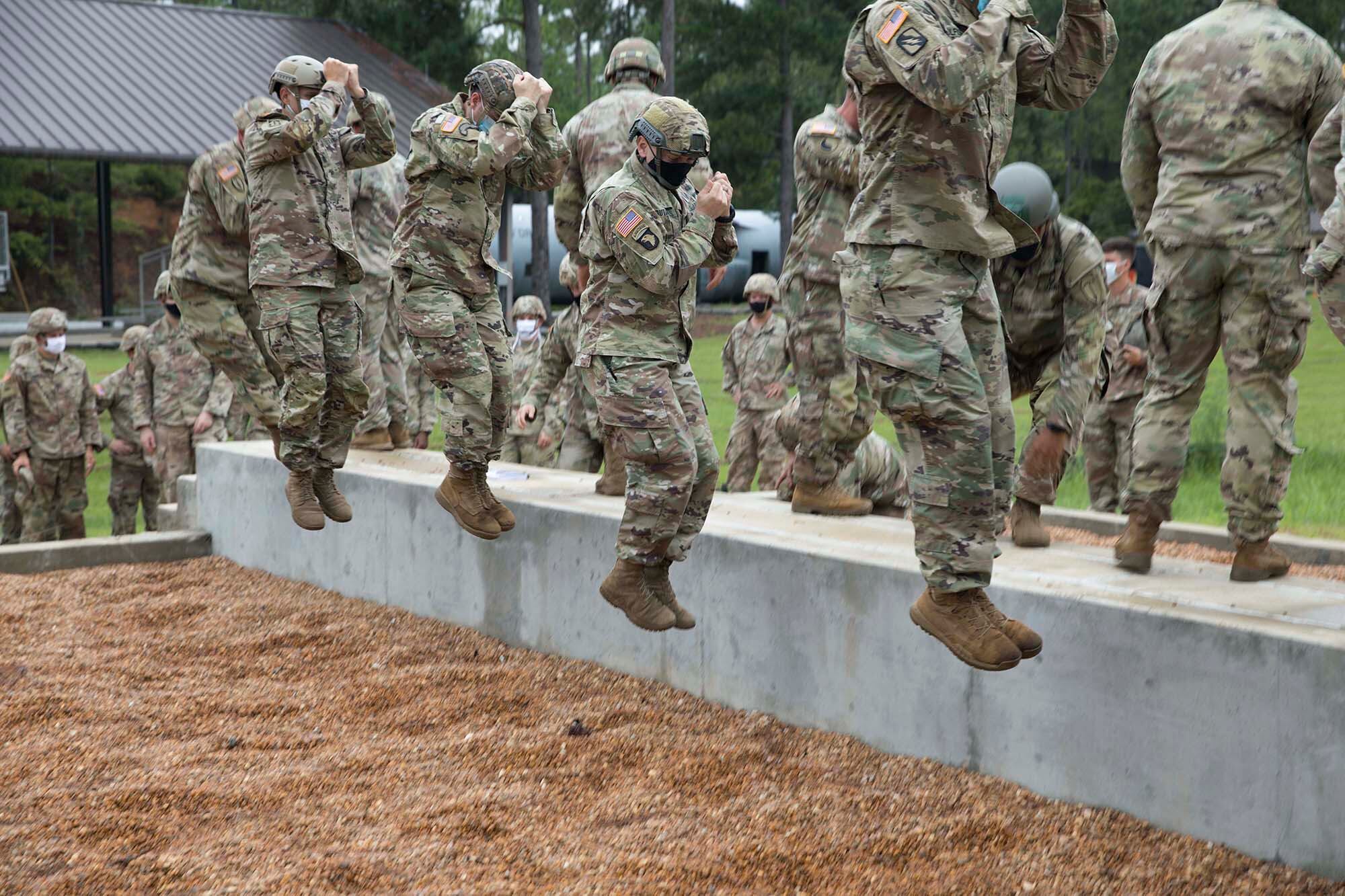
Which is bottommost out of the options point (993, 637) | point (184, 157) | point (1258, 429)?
point (993, 637)

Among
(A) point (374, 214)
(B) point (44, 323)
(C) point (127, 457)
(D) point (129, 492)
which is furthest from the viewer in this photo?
(D) point (129, 492)

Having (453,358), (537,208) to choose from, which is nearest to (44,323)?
(453,358)

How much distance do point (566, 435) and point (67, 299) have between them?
3367 cm

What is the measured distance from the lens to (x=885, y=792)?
197 inches

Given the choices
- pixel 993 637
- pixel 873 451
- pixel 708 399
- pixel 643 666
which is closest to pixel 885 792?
pixel 993 637

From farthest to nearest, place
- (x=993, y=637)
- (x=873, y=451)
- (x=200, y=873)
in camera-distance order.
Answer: (x=873, y=451) < (x=200, y=873) < (x=993, y=637)

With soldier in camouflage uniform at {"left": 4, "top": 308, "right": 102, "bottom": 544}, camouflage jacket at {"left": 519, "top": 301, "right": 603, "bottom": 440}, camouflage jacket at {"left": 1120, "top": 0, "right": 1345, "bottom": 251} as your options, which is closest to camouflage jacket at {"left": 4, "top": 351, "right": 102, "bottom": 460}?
soldier in camouflage uniform at {"left": 4, "top": 308, "right": 102, "bottom": 544}

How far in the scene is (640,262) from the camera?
5176 millimetres

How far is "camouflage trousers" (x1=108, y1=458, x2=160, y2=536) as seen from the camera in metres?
13.9

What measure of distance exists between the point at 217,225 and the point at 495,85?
2.43m

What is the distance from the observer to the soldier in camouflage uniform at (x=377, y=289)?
9023mm

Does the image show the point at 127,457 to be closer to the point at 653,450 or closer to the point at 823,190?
the point at 823,190

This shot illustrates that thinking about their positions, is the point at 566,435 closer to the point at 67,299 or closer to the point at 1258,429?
the point at 1258,429

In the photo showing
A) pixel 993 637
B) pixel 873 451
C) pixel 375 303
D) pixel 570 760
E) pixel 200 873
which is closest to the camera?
pixel 993 637
